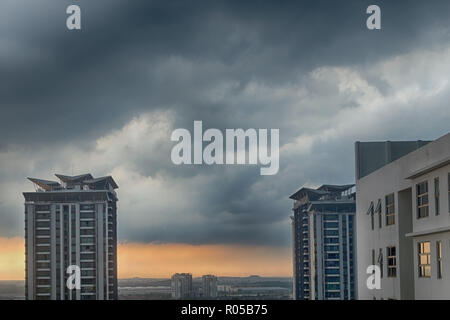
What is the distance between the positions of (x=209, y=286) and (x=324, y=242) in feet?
97.9

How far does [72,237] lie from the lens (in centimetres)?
8300

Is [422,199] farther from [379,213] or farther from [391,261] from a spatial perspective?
[379,213]

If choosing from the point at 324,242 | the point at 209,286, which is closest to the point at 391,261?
the point at 209,286

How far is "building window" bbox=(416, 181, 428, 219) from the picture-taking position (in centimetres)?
1167

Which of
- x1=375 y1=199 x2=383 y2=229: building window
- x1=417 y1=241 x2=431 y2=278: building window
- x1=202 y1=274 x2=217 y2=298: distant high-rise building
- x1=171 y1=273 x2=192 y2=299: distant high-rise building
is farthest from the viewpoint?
x1=202 y1=274 x2=217 y2=298: distant high-rise building

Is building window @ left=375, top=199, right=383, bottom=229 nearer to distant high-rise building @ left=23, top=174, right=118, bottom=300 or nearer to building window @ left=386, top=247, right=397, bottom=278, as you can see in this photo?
building window @ left=386, top=247, right=397, bottom=278

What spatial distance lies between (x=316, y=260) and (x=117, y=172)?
1193 inches

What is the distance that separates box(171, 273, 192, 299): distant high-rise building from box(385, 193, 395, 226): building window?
45088mm

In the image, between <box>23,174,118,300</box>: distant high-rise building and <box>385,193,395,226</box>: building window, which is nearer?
<box>385,193,395,226</box>: building window

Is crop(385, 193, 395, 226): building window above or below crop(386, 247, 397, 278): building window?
above

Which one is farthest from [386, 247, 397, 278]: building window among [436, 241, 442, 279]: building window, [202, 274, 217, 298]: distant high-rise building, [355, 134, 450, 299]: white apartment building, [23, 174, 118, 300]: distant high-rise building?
[23, 174, 118, 300]: distant high-rise building

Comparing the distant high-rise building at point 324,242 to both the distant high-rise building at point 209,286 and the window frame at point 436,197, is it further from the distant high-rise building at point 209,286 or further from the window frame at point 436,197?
the window frame at point 436,197
